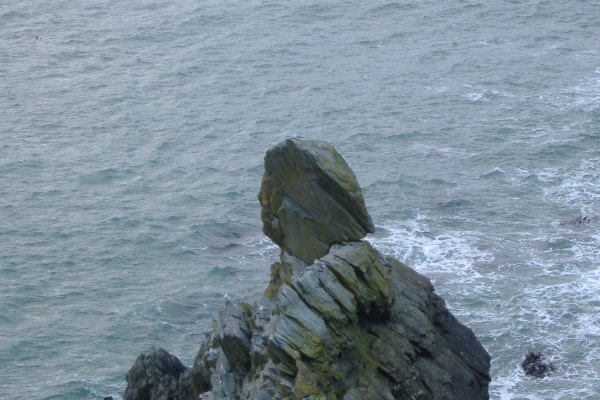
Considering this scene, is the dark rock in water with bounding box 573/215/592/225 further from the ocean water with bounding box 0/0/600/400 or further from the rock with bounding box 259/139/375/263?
the rock with bounding box 259/139/375/263

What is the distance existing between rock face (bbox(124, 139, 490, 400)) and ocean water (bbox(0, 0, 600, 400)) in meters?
9.86

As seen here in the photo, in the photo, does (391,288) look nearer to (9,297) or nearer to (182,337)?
(182,337)

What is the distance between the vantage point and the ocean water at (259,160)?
54469 mm

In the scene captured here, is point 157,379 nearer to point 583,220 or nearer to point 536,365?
point 536,365

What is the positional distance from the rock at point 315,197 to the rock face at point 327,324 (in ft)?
0.15

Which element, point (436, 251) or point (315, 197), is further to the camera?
point (436, 251)

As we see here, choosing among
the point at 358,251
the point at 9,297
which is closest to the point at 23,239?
the point at 9,297

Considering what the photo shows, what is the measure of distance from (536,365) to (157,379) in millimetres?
20187

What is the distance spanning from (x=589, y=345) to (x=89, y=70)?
6528cm

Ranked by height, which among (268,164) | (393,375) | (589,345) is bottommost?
(589,345)

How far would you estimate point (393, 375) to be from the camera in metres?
34.3

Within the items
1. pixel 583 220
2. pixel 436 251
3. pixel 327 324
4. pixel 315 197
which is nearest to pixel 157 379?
pixel 315 197

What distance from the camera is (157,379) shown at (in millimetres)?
42438

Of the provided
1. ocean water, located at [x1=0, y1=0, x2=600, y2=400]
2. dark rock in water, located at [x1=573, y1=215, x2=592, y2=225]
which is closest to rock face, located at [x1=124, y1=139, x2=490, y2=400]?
ocean water, located at [x1=0, y1=0, x2=600, y2=400]
